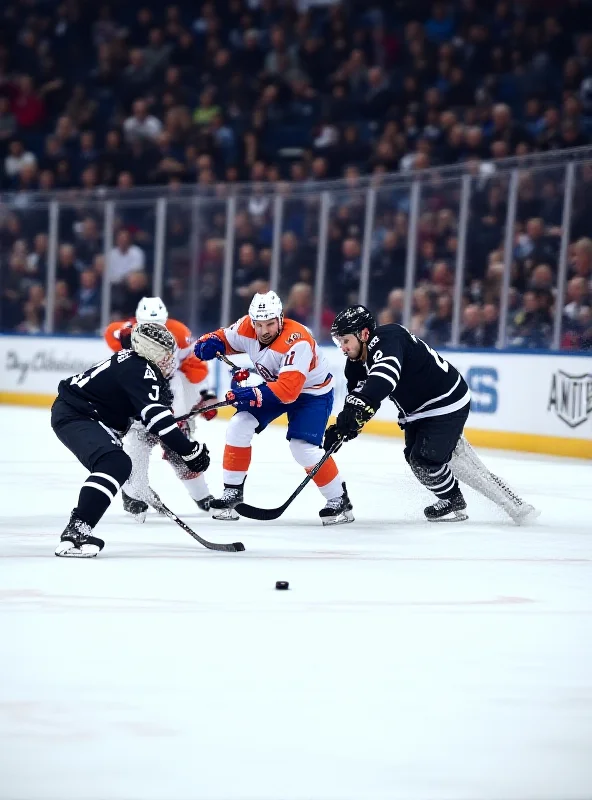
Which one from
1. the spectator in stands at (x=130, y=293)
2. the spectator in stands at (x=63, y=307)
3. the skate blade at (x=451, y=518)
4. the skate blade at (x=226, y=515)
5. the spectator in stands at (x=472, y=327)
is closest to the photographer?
the skate blade at (x=226, y=515)

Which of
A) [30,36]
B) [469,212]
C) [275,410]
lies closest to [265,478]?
[275,410]

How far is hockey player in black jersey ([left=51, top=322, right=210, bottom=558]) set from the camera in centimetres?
497

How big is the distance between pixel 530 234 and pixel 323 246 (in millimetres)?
2284

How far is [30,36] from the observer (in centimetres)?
1695

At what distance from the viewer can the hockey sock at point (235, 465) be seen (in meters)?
6.42

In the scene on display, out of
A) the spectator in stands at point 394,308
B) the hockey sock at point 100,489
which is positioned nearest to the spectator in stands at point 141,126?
the spectator in stands at point 394,308

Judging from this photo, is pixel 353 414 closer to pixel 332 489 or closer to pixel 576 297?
pixel 332 489

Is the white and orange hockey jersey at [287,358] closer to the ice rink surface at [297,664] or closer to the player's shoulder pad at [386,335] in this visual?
the player's shoulder pad at [386,335]

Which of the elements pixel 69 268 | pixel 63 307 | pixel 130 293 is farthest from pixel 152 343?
pixel 63 307

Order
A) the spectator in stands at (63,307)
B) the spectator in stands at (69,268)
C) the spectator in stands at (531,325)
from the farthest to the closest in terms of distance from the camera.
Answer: the spectator in stands at (63,307) < the spectator in stands at (69,268) < the spectator in stands at (531,325)

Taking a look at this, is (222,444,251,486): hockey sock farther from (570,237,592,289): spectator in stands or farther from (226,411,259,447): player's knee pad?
(570,237,592,289): spectator in stands

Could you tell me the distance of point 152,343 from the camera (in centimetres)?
527

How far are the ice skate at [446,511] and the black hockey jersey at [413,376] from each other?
40cm

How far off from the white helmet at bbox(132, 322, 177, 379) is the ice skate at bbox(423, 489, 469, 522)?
1.74 meters
